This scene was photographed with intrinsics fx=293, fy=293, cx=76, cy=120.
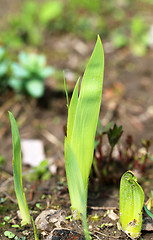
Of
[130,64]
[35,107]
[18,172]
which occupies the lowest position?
[18,172]

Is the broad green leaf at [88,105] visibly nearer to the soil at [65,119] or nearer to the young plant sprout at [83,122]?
the young plant sprout at [83,122]

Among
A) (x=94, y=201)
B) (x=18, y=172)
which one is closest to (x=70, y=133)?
(x=18, y=172)

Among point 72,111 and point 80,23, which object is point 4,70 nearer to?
point 72,111

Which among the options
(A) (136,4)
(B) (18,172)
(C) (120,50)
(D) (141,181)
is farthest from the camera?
(A) (136,4)

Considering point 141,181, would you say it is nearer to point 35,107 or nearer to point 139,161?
point 139,161

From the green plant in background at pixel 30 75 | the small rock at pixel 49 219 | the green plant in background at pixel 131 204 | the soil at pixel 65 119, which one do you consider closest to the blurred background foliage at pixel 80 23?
the soil at pixel 65 119

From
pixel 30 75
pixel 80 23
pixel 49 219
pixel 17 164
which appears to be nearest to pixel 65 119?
pixel 30 75
